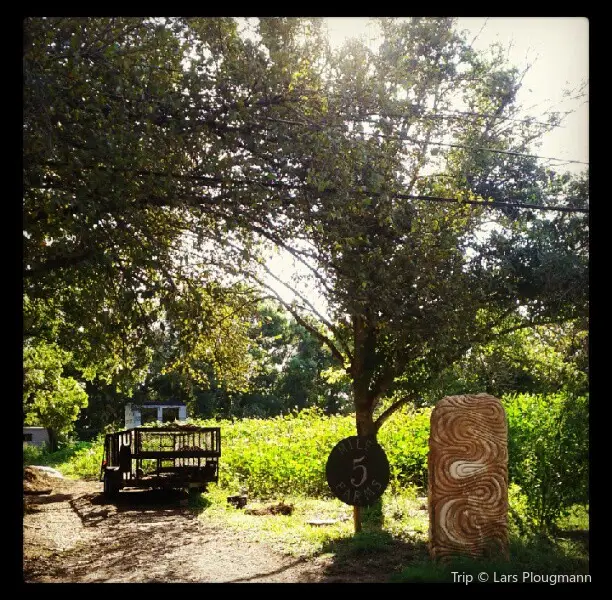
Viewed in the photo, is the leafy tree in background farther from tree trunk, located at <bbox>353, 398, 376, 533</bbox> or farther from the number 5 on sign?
the number 5 on sign

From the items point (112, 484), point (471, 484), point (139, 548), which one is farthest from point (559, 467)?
point (112, 484)

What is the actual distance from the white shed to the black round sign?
13.5 meters

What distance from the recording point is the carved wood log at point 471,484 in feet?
19.8

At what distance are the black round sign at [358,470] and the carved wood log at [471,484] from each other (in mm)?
975

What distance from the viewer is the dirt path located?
6.46 meters

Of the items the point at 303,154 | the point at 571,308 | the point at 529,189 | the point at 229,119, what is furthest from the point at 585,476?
the point at 229,119

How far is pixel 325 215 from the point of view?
251 inches

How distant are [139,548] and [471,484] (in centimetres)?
404

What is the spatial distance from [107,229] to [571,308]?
19.2ft

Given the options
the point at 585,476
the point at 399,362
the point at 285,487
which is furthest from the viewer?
the point at 285,487

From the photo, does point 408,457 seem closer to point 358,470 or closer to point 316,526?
point 316,526

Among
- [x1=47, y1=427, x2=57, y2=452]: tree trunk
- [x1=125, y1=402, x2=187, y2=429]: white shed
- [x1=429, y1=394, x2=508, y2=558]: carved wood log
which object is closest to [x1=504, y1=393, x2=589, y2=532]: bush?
[x1=429, y1=394, x2=508, y2=558]: carved wood log

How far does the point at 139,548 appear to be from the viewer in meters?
7.85
